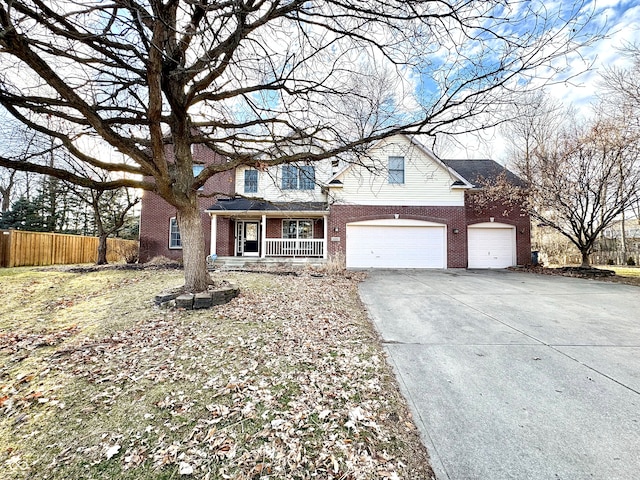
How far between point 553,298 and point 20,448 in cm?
927

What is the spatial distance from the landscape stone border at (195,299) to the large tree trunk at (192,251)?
26cm

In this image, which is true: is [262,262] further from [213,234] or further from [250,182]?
[250,182]

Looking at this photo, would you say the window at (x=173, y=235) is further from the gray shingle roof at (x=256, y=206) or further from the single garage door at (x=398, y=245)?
the single garage door at (x=398, y=245)

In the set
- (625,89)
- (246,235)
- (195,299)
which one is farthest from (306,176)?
(625,89)

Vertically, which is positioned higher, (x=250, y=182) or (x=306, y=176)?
(x=250, y=182)

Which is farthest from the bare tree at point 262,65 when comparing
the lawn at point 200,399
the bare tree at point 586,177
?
the bare tree at point 586,177

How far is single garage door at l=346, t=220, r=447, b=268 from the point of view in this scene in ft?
45.4

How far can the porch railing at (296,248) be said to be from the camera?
14805mm

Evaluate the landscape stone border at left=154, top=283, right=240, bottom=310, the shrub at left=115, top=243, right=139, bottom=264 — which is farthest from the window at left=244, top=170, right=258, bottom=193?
the landscape stone border at left=154, top=283, right=240, bottom=310

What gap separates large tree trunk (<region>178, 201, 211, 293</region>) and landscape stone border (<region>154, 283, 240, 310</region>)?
0.26m

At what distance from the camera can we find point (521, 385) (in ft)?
9.53

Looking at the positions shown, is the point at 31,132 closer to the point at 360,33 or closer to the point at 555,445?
the point at 360,33

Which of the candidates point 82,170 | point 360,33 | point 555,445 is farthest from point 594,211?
point 82,170

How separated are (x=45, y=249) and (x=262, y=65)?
Answer: 1587 cm
